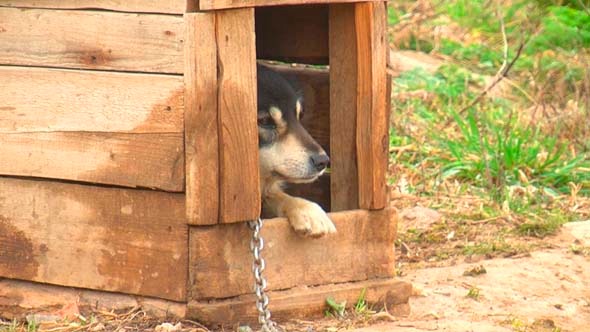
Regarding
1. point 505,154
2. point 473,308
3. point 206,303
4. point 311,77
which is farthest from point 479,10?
point 206,303

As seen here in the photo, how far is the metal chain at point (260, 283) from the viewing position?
13.3 feet

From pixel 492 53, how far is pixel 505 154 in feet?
9.94

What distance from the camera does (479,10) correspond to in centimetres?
1050

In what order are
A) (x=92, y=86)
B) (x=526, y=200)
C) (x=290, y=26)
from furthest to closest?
(x=526, y=200) → (x=290, y=26) → (x=92, y=86)

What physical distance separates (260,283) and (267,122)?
915mm

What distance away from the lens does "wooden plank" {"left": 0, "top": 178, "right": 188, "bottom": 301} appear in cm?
408

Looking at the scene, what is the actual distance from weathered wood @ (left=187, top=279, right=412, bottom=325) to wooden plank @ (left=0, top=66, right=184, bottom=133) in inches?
27.3

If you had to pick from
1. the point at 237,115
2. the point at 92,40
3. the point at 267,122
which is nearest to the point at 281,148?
the point at 267,122

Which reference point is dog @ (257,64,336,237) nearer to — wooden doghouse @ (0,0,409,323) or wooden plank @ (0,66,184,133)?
wooden doghouse @ (0,0,409,323)

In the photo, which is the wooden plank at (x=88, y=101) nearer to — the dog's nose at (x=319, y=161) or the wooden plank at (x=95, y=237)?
the wooden plank at (x=95, y=237)

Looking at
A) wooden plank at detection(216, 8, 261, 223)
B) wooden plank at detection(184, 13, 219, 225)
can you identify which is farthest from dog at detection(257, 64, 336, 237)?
wooden plank at detection(184, 13, 219, 225)

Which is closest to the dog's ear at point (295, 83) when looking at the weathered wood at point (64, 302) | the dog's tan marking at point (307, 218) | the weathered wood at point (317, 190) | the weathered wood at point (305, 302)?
the weathered wood at point (317, 190)

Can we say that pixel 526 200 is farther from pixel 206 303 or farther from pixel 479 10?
pixel 479 10

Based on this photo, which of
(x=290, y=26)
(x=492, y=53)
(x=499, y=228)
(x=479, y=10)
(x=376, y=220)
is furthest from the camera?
(x=479, y=10)
